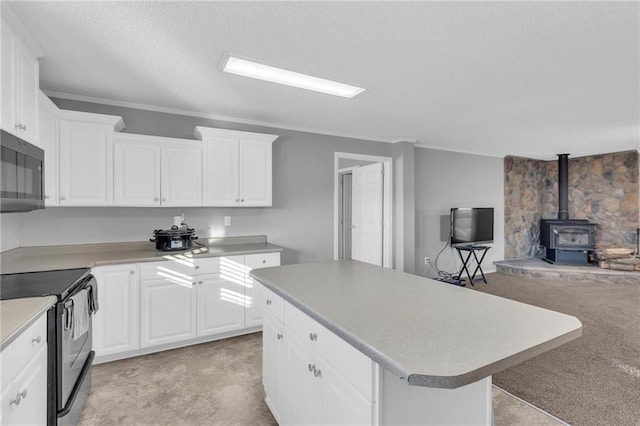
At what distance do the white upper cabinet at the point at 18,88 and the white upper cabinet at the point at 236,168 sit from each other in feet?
4.40

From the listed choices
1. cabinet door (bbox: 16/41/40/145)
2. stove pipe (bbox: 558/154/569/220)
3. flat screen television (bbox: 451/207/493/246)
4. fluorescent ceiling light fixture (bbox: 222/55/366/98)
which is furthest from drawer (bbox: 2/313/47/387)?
Result: stove pipe (bbox: 558/154/569/220)

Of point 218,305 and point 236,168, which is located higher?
point 236,168

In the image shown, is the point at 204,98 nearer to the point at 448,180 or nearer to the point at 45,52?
the point at 45,52

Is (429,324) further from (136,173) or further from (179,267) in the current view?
(136,173)

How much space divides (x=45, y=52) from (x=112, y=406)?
2457 millimetres

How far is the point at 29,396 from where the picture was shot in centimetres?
139

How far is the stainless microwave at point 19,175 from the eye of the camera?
1.65 m

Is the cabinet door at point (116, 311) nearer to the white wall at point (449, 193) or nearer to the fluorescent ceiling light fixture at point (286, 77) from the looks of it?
the fluorescent ceiling light fixture at point (286, 77)

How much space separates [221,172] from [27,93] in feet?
5.37

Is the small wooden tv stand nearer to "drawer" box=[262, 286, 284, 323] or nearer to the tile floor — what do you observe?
the tile floor

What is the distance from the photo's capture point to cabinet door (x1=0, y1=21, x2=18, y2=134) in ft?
5.57

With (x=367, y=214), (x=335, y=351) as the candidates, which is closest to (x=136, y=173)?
(x=335, y=351)

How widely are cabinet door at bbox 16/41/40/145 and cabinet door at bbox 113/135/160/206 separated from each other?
0.82 meters

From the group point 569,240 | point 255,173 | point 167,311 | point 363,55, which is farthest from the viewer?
point 569,240
